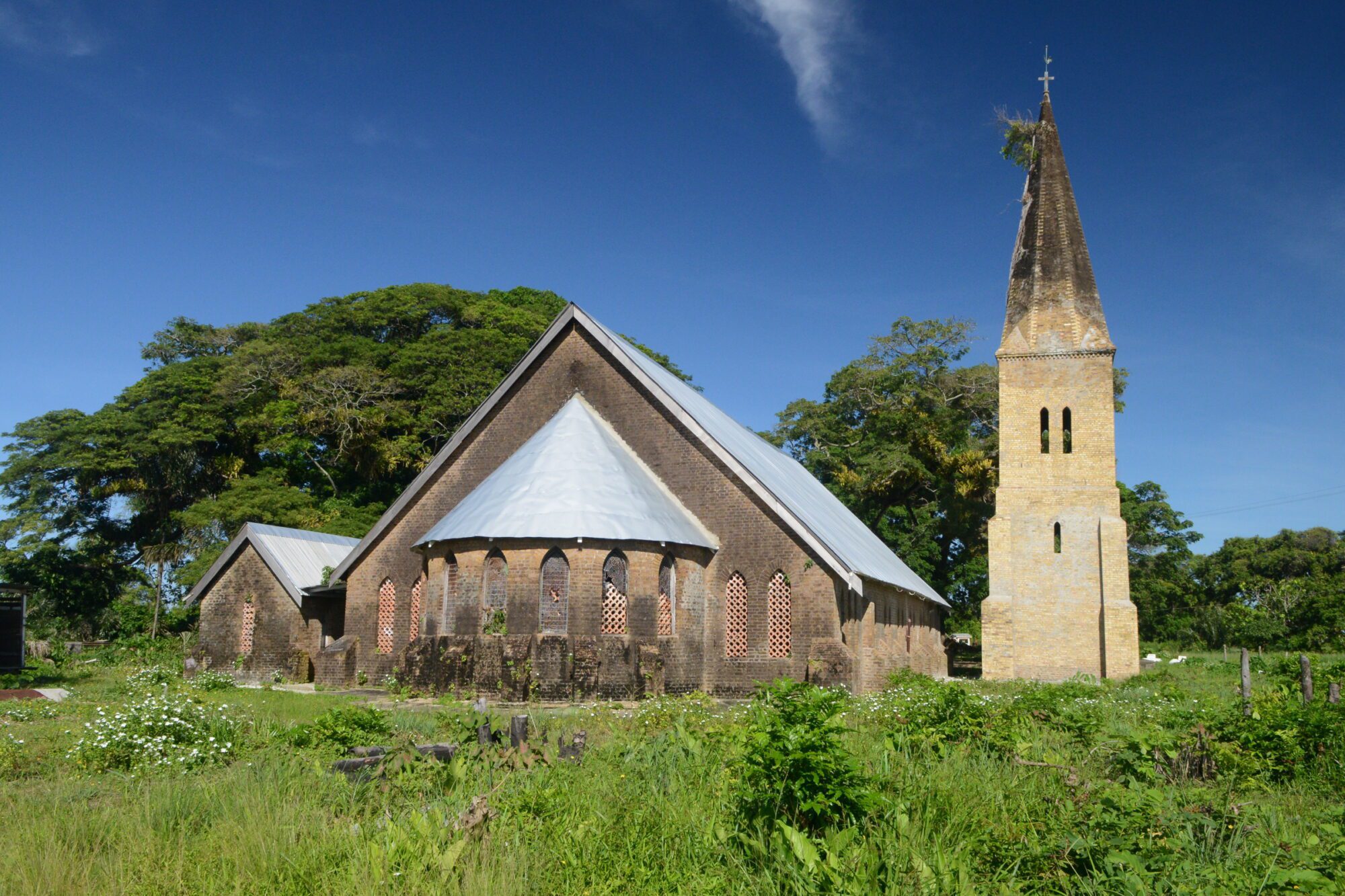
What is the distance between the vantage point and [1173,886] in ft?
18.5

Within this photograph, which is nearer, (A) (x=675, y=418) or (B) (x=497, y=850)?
(B) (x=497, y=850)

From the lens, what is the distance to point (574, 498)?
901 inches

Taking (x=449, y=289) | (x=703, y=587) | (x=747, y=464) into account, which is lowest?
(x=703, y=587)

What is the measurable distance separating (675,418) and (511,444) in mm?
4708

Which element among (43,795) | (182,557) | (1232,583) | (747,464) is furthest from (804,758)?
(1232,583)

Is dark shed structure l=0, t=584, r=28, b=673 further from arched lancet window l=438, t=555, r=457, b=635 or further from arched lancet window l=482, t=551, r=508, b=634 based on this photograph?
arched lancet window l=482, t=551, r=508, b=634

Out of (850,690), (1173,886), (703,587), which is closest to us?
(1173,886)

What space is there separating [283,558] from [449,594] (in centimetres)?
864

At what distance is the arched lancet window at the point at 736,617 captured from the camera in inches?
951

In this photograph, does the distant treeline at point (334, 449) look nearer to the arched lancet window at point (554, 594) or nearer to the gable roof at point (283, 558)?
the gable roof at point (283, 558)

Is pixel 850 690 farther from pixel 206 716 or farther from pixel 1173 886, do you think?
pixel 1173 886

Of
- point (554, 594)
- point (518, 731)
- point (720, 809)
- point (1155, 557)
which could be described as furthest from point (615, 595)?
point (1155, 557)

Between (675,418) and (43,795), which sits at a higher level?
(675,418)

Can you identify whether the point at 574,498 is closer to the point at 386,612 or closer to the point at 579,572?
the point at 579,572
